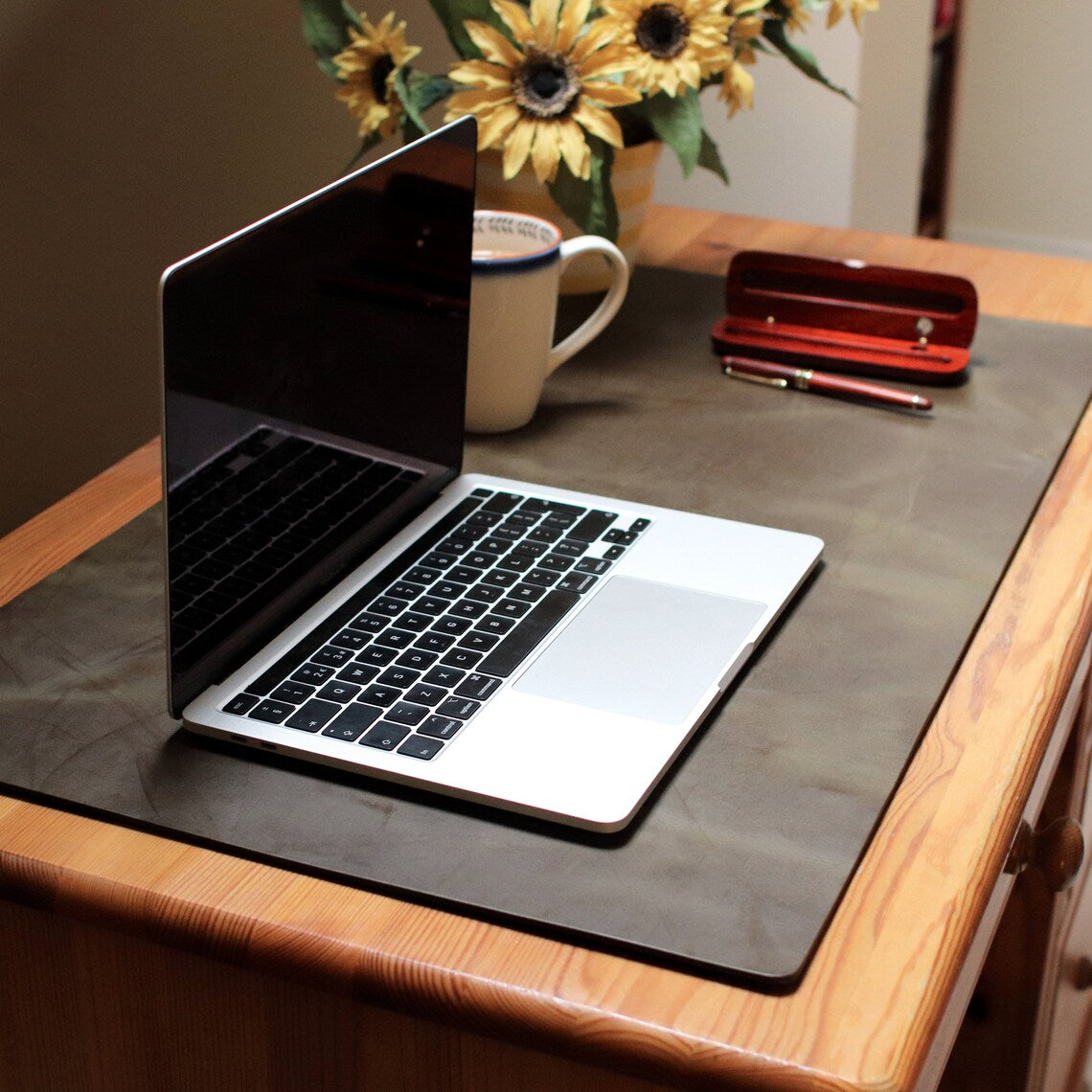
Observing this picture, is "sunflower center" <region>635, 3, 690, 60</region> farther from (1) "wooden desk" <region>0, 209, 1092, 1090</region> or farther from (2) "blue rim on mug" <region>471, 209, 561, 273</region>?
(1) "wooden desk" <region>0, 209, 1092, 1090</region>

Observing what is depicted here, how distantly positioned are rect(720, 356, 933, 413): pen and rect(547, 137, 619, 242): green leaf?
0.14 m

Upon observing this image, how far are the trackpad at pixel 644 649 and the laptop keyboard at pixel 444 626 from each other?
15 millimetres

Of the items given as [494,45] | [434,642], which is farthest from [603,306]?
[434,642]

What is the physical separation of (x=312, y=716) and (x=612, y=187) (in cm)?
62

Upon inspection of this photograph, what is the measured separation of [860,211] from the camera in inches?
78.9

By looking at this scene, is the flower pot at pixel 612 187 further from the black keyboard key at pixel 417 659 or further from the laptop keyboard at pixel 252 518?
the black keyboard key at pixel 417 659

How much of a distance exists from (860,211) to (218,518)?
1590 millimetres

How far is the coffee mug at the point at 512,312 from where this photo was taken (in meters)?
0.90

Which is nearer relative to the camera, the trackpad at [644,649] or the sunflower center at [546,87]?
the trackpad at [644,649]

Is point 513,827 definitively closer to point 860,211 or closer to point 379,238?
point 379,238

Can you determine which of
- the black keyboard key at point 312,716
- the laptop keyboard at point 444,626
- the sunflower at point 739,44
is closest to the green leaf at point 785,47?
the sunflower at point 739,44

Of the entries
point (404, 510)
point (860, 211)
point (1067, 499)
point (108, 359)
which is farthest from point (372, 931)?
point (860, 211)

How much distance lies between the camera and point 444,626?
0.69 m

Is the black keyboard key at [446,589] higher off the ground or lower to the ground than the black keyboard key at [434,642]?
higher
